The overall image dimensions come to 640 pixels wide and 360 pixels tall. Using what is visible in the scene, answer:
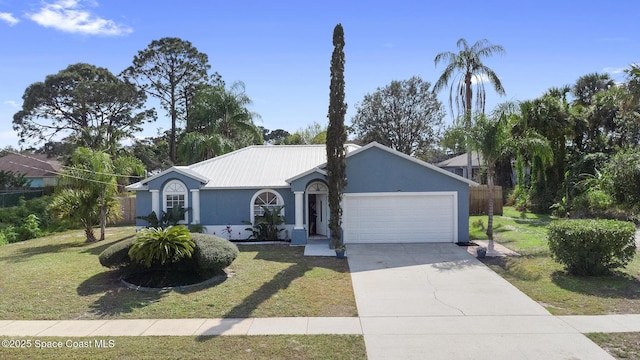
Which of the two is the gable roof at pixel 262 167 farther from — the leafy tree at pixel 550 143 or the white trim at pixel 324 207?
the leafy tree at pixel 550 143

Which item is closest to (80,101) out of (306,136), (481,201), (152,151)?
(152,151)

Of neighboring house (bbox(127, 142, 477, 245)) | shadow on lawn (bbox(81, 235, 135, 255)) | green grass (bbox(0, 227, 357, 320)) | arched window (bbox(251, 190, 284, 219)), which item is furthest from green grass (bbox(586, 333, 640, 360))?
shadow on lawn (bbox(81, 235, 135, 255))

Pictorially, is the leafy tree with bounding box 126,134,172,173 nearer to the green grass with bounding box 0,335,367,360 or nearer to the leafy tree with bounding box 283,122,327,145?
the leafy tree with bounding box 283,122,327,145

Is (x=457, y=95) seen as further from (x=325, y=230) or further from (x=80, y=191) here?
(x=80, y=191)

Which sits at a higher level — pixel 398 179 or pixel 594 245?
pixel 398 179

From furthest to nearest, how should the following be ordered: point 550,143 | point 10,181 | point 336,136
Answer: point 10,181, point 550,143, point 336,136

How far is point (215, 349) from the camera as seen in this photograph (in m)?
6.62

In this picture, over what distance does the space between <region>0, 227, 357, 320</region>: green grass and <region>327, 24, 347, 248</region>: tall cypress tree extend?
2.11 meters

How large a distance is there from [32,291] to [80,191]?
852 centimetres

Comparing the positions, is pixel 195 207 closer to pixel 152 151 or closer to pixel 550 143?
pixel 550 143

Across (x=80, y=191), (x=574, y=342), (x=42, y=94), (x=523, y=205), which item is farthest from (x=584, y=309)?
(x=42, y=94)

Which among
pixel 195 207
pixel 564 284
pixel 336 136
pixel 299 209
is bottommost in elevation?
pixel 564 284

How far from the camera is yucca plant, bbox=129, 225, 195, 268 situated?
1022 centimetres

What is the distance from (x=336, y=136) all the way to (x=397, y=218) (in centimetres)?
429
